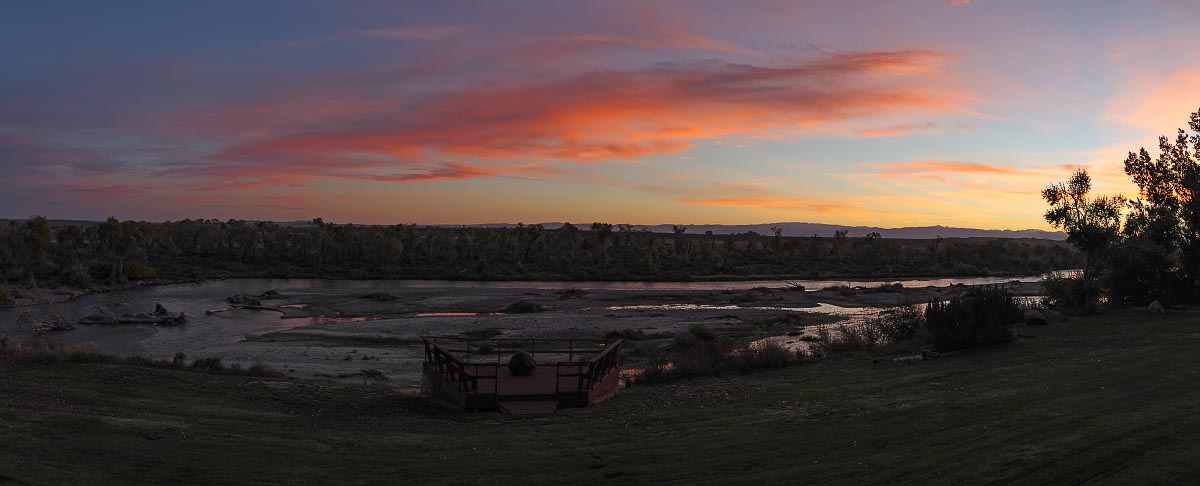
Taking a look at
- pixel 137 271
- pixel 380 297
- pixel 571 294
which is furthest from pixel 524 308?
pixel 137 271

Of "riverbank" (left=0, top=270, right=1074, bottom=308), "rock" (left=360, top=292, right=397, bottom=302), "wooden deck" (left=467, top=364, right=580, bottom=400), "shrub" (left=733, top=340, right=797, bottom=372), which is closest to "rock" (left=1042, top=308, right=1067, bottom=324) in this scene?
"shrub" (left=733, top=340, right=797, bottom=372)

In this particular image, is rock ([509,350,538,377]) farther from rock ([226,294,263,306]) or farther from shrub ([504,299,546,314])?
rock ([226,294,263,306])

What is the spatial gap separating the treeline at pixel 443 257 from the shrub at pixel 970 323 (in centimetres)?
6380

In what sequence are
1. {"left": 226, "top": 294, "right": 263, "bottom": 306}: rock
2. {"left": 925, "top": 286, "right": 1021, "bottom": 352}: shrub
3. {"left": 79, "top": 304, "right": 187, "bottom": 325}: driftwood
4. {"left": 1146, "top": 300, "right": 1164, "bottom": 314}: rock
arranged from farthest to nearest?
1. {"left": 226, "top": 294, "right": 263, "bottom": 306}: rock
2. {"left": 79, "top": 304, "right": 187, "bottom": 325}: driftwood
3. {"left": 1146, "top": 300, "right": 1164, "bottom": 314}: rock
4. {"left": 925, "top": 286, "right": 1021, "bottom": 352}: shrub

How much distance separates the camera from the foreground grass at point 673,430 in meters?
9.38

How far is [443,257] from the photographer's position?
10069 centimetres

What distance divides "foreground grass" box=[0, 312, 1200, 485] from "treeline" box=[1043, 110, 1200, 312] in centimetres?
1206

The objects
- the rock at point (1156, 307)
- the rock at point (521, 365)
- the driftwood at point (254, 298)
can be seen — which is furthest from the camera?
the driftwood at point (254, 298)

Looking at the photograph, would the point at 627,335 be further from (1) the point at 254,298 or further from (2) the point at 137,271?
(2) the point at 137,271

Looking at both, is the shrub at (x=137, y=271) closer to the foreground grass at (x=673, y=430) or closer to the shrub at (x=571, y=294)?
the shrub at (x=571, y=294)

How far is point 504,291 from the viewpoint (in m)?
69.2

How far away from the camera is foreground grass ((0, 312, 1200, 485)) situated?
→ 9.38 metres

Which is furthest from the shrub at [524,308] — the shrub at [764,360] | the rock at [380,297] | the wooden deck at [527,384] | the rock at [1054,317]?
the rock at [1054,317]

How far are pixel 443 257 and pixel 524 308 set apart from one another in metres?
49.6
